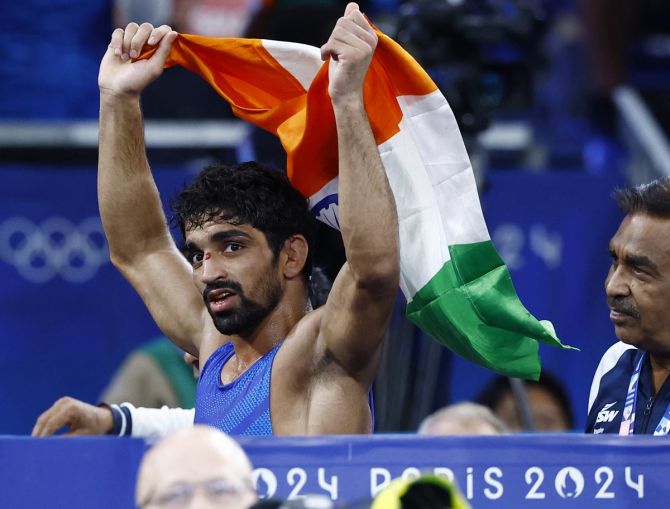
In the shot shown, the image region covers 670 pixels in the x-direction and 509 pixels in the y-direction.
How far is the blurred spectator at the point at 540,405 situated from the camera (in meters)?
5.62

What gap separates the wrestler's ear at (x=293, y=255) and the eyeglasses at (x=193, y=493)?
1.35 m

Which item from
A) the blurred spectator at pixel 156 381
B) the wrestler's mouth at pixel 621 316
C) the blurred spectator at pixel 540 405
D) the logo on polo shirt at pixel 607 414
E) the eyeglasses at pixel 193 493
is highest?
the wrestler's mouth at pixel 621 316

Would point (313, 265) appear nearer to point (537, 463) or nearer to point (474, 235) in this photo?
point (474, 235)

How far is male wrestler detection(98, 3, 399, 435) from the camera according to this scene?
10.00ft

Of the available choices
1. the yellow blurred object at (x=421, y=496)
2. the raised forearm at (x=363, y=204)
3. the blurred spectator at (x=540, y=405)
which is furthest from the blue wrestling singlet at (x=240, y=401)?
the blurred spectator at (x=540, y=405)

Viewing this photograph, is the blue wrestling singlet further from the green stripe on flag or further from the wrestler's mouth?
A: the wrestler's mouth

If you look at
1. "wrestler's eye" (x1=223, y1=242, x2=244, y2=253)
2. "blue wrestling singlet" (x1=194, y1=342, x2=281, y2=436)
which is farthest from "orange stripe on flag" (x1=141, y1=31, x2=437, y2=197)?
"blue wrestling singlet" (x1=194, y1=342, x2=281, y2=436)

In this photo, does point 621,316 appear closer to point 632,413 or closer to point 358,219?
point 632,413

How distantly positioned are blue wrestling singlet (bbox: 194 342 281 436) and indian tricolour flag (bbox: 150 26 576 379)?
0.39m

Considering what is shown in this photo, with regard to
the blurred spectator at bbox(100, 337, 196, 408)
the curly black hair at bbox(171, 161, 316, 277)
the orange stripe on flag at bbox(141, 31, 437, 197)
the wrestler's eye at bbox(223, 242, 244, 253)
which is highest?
the orange stripe on flag at bbox(141, 31, 437, 197)

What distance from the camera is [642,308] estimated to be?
3342 millimetres

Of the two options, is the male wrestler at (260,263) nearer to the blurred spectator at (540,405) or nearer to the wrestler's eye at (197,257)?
the wrestler's eye at (197,257)

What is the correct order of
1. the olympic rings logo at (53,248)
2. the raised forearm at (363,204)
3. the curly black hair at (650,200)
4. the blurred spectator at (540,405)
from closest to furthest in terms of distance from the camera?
1. the raised forearm at (363,204)
2. the curly black hair at (650,200)
3. the blurred spectator at (540,405)
4. the olympic rings logo at (53,248)

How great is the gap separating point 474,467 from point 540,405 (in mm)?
A: 3096
